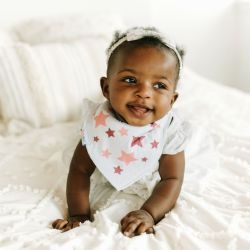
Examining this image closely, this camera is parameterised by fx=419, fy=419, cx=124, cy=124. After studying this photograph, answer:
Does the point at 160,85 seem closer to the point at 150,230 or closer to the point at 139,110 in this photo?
the point at 139,110

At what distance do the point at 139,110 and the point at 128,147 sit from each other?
0.13m

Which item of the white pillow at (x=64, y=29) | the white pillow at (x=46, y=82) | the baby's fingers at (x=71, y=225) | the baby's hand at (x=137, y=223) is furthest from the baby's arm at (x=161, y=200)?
the white pillow at (x=64, y=29)

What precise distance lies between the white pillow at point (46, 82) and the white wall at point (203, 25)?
619 mm

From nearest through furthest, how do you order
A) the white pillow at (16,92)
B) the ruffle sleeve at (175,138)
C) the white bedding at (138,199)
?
the white bedding at (138,199) < the ruffle sleeve at (175,138) < the white pillow at (16,92)

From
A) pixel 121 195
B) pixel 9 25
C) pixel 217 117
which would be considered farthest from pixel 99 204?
pixel 9 25

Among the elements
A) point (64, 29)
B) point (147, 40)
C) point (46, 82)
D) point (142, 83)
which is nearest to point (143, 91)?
point (142, 83)

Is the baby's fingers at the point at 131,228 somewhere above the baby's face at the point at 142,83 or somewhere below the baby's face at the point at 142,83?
below

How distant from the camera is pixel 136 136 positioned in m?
1.14

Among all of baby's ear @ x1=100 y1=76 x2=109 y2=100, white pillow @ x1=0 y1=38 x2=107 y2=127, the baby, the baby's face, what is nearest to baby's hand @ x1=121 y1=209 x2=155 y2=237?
the baby

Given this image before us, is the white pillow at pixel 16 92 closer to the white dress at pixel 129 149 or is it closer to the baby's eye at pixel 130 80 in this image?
the white dress at pixel 129 149

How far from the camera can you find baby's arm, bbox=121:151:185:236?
3.22 feet

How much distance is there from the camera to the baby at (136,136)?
1044mm

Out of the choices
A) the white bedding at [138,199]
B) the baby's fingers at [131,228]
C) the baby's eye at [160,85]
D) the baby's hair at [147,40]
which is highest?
the baby's hair at [147,40]

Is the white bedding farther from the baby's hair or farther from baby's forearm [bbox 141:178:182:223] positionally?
the baby's hair
